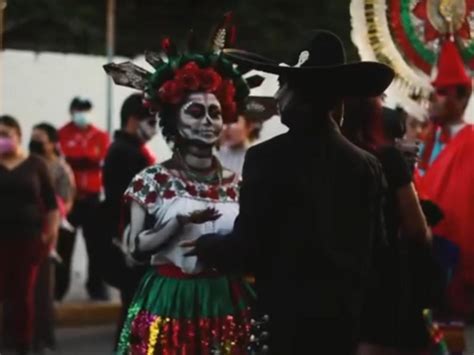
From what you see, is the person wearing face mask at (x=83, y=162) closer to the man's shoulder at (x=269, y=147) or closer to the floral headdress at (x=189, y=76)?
the floral headdress at (x=189, y=76)

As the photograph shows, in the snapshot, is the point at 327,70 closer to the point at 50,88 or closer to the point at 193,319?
the point at 193,319

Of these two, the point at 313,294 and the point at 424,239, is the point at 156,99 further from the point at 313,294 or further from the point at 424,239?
the point at 313,294

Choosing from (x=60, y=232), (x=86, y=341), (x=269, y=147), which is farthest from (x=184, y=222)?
(x=60, y=232)

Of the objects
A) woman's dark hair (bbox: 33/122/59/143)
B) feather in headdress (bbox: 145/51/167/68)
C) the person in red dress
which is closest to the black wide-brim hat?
feather in headdress (bbox: 145/51/167/68)

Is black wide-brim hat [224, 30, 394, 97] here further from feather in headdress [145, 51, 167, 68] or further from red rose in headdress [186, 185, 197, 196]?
feather in headdress [145, 51, 167, 68]

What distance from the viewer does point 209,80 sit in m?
6.68

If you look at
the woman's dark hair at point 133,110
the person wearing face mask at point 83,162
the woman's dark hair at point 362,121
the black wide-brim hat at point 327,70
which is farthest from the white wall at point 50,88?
the black wide-brim hat at point 327,70

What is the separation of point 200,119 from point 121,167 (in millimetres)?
2110

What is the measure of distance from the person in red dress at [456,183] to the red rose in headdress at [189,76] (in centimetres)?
114

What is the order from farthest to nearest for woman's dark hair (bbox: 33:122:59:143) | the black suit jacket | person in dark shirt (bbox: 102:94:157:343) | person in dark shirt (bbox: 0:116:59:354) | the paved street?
woman's dark hair (bbox: 33:122:59:143) → the paved street → person in dark shirt (bbox: 0:116:59:354) → person in dark shirt (bbox: 102:94:157:343) → the black suit jacket

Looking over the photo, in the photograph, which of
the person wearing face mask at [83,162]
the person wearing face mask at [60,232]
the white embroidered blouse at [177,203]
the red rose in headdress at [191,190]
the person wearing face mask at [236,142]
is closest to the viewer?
the white embroidered blouse at [177,203]

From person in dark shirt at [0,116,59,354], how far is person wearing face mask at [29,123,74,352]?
0.49 metres

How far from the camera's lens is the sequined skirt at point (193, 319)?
645 centimetres

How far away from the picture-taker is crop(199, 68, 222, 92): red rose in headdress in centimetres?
667
